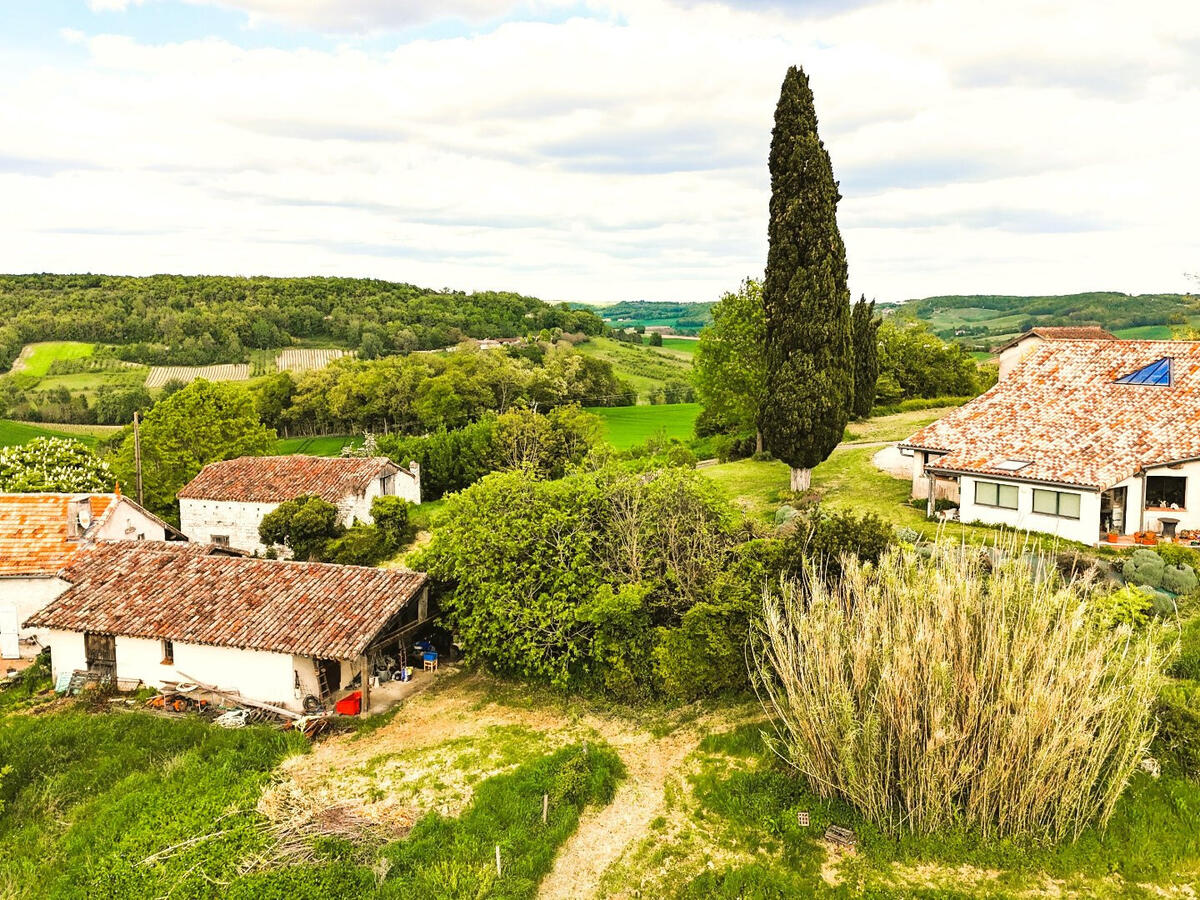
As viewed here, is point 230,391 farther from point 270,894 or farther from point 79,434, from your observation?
point 270,894

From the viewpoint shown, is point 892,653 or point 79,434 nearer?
Result: point 892,653

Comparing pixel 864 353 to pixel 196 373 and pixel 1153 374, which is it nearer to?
pixel 1153 374

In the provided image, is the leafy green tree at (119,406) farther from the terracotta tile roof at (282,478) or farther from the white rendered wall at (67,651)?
the white rendered wall at (67,651)

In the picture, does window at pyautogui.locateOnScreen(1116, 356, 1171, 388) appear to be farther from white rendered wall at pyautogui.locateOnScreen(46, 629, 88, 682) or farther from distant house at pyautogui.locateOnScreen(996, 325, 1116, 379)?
white rendered wall at pyautogui.locateOnScreen(46, 629, 88, 682)

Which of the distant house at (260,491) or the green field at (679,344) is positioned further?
the green field at (679,344)

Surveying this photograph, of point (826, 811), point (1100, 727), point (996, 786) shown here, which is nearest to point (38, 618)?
point (826, 811)

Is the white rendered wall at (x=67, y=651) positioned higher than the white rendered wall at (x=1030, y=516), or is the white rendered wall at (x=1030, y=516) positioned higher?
the white rendered wall at (x=1030, y=516)

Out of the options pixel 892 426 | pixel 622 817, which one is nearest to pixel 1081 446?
pixel 622 817

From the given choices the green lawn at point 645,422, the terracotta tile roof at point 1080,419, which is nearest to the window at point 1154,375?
the terracotta tile roof at point 1080,419
